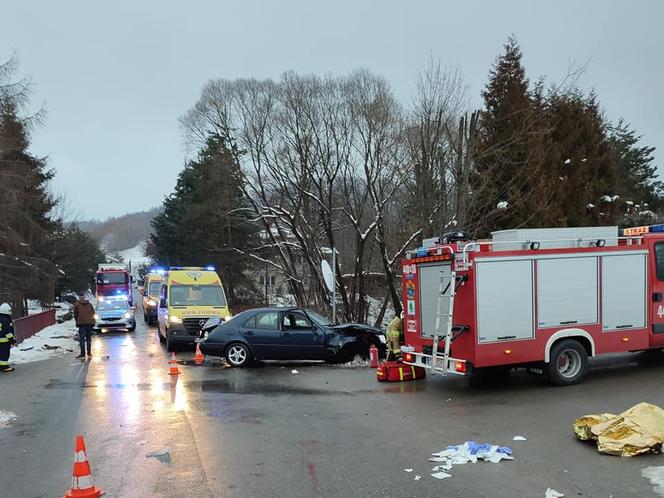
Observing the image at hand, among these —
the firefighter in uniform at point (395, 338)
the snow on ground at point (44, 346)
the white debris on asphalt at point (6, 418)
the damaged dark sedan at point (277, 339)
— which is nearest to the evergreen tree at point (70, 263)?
the snow on ground at point (44, 346)

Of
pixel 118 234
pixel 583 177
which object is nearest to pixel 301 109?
pixel 583 177

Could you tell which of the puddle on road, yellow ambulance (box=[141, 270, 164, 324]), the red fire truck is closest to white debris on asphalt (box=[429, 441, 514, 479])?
the red fire truck

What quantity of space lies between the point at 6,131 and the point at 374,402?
1950cm

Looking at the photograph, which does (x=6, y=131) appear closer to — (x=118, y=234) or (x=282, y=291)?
(x=282, y=291)

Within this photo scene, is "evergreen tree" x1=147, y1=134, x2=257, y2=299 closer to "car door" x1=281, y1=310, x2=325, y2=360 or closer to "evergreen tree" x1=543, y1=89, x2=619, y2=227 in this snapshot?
"evergreen tree" x1=543, y1=89, x2=619, y2=227

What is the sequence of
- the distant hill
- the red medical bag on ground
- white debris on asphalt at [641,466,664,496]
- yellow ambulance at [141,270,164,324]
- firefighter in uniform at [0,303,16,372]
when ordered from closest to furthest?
white debris on asphalt at [641,466,664,496]
the red medical bag on ground
firefighter in uniform at [0,303,16,372]
yellow ambulance at [141,270,164,324]
the distant hill

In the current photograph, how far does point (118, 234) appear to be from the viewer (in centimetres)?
16688

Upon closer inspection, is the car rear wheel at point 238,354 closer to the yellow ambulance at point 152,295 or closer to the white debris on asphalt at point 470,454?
the white debris on asphalt at point 470,454

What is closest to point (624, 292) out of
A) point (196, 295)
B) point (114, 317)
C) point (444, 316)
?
point (444, 316)

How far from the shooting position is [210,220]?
3403 centimetres

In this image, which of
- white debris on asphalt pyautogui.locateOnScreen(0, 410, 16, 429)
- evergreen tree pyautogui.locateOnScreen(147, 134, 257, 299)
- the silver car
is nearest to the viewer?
white debris on asphalt pyautogui.locateOnScreen(0, 410, 16, 429)

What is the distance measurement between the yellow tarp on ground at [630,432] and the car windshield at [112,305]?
2430 cm

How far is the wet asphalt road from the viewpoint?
18.0 ft

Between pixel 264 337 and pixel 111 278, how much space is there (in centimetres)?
2361
